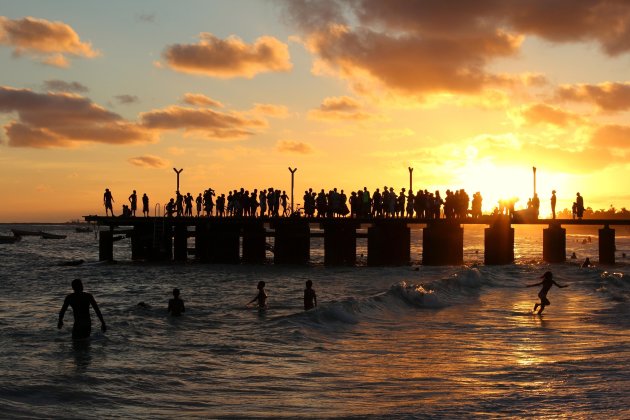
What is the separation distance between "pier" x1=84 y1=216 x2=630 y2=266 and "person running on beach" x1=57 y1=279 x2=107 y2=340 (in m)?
28.5

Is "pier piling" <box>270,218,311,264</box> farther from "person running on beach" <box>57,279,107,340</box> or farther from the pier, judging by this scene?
"person running on beach" <box>57,279,107,340</box>

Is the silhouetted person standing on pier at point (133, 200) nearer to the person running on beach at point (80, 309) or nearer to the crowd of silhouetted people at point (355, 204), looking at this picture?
the crowd of silhouetted people at point (355, 204)

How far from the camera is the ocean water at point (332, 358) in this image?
10.9 meters

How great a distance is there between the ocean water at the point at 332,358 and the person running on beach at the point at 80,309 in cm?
41

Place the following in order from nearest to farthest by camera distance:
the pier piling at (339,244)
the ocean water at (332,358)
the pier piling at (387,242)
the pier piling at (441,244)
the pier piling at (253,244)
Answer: the ocean water at (332,358)
the pier piling at (387,242)
the pier piling at (339,244)
the pier piling at (441,244)
the pier piling at (253,244)

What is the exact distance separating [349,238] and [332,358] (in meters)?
30.1

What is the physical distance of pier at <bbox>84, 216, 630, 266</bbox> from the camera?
4425cm

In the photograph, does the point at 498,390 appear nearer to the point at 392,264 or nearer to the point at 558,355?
the point at 558,355

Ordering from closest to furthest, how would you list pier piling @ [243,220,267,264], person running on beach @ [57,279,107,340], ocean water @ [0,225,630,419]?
ocean water @ [0,225,630,419] → person running on beach @ [57,279,107,340] → pier piling @ [243,220,267,264]

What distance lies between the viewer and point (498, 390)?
38.3ft

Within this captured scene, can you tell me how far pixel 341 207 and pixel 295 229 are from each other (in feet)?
11.4

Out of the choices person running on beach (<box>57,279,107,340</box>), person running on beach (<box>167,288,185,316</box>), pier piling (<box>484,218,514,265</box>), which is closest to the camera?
Result: person running on beach (<box>57,279,107,340</box>)

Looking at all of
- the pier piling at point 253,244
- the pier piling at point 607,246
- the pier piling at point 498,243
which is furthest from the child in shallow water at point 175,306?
the pier piling at point 607,246

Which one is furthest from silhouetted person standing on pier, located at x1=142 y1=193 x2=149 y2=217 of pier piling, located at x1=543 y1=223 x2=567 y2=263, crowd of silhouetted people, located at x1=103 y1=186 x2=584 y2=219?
pier piling, located at x1=543 y1=223 x2=567 y2=263
